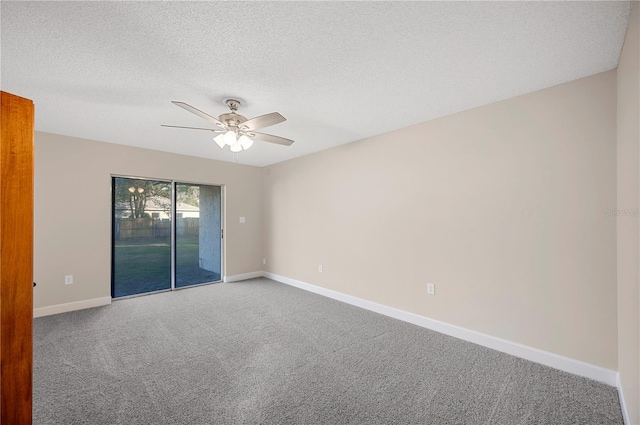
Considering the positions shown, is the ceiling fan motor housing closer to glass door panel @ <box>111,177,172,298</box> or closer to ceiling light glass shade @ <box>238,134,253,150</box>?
ceiling light glass shade @ <box>238,134,253,150</box>

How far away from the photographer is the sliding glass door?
4195 mm

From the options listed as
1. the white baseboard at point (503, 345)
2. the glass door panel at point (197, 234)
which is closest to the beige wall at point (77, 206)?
the glass door panel at point (197, 234)

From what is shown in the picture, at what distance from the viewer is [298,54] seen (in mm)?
1799

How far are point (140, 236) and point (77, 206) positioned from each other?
939 millimetres

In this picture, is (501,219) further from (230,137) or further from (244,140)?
(230,137)

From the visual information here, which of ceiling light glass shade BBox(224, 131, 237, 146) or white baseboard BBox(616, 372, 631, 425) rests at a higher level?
ceiling light glass shade BBox(224, 131, 237, 146)

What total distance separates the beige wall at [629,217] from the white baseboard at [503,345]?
0.19 meters

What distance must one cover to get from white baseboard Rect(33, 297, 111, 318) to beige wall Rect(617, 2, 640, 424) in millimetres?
5540

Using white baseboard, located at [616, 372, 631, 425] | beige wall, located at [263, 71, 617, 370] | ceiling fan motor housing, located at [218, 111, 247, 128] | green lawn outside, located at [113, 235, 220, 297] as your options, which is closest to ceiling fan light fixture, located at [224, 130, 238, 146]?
ceiling fan motor housing, located at [218, 111, 247, 128]

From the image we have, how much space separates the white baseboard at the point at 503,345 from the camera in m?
2.04

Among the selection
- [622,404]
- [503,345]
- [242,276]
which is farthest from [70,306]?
[622,404]

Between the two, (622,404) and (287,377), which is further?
(287,377)

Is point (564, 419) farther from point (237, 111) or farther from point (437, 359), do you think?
point (237, 111)

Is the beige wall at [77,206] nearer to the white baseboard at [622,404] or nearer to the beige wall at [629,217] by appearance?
the beige wall at [629,217]
